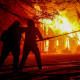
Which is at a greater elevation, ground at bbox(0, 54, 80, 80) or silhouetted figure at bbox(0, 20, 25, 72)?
silhouetted figure at bbox(0, 20, 25, 72)

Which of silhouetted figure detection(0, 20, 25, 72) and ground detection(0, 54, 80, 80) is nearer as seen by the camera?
ground detection(0, 54, 80, 80)

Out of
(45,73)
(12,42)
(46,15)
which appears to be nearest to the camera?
(45,73)

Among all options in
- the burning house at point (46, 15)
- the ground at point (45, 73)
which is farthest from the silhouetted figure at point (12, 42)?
the burning house at point (46, 15)

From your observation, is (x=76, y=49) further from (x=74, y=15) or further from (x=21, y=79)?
(x=21, y=79)

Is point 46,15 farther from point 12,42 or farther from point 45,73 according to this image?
point 45,73

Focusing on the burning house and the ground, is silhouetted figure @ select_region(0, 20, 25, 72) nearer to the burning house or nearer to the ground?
the ground

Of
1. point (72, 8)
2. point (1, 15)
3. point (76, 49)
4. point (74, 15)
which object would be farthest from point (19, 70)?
point (76, 49)

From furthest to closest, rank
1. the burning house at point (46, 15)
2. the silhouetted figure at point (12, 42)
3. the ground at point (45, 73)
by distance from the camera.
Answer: the burning house at point (46, 15), the silhouetted figure at point (12, 42), the ground at point (45, 73)

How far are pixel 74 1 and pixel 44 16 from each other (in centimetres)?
433

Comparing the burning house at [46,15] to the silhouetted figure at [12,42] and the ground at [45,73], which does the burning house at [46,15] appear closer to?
the silhouetted figure at [12,42]

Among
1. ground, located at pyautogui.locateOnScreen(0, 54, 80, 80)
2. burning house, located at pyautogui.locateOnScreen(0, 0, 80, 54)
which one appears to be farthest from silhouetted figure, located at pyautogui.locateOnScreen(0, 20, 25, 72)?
burning house, located at pyautogui.locateOnScreen(0, 0, 80, 54)

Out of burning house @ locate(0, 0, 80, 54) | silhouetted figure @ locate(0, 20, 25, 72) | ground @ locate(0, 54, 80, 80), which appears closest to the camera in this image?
ground @ locate(0, 54, 80, 80)

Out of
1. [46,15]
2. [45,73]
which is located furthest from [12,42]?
[46,15]

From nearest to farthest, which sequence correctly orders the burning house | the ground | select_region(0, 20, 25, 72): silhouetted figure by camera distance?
the ground, select_region(0, 20, 25, 72): silhouetted figure, the burning house
